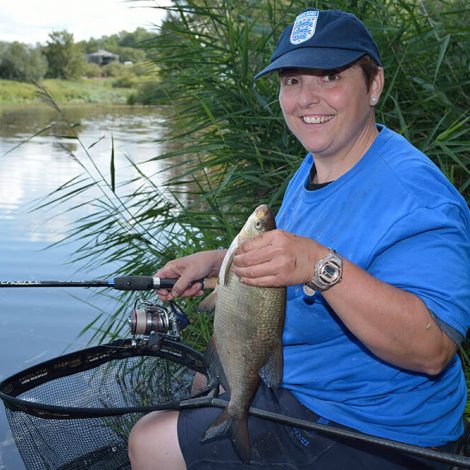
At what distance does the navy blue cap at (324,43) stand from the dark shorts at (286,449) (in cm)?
94

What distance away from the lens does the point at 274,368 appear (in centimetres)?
230

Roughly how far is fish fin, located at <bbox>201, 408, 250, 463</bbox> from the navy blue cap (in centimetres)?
100

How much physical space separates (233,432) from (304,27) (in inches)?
46.2

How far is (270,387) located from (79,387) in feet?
2.55

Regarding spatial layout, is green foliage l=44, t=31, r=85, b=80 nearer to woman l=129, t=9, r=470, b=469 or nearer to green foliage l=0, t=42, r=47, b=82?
green foliage l=0, t=42, r=47, b=82

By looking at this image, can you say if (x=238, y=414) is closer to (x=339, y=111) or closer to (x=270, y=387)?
(x=270, y=387)

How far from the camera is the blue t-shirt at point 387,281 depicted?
81.0 inches

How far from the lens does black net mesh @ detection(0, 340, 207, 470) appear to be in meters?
2.31

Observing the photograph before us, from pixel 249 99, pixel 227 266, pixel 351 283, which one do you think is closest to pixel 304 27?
pixel 227 266

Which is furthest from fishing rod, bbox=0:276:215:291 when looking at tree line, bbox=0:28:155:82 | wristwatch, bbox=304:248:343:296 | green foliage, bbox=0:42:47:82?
green foliage, bbox=0:42:47:82

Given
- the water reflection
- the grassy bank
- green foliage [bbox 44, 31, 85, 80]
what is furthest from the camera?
green foliage [bbox 44, 31, 85, 80]

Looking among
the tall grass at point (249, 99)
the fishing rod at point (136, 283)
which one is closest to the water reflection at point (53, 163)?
the tall grass at point (249, 99)

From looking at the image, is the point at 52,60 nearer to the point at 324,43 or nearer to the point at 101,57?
the point at 101,57

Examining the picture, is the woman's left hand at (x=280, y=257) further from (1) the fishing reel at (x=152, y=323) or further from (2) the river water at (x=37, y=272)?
(2) the river water at (x=37, y=272)
